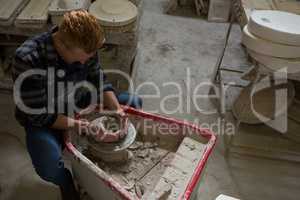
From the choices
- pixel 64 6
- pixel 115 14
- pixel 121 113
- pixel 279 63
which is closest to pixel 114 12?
pixel 115 14

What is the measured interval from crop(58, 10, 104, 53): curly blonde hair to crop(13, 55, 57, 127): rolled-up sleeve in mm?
211

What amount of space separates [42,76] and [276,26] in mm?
1192

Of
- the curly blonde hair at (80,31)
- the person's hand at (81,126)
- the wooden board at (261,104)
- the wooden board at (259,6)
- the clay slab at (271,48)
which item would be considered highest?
the curly blonde hair at (80,31)

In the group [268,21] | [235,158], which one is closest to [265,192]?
[235,158]

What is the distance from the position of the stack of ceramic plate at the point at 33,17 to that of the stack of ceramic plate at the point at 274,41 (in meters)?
1.20

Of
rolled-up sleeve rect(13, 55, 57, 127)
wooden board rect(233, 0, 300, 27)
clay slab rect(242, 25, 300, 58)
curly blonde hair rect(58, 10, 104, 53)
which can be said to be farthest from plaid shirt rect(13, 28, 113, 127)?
wooden board rect(233, 0, 300, 27)

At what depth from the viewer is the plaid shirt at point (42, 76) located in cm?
136

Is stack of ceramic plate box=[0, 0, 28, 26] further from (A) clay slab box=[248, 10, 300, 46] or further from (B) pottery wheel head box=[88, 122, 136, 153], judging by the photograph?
(A) clay slab box=[248, 10, 300, 46]

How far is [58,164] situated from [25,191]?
45 centimetres

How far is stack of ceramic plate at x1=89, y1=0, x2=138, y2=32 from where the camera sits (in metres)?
2.04

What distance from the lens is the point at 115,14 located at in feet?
6.81

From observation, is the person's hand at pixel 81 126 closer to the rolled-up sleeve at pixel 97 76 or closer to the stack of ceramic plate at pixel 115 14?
the rolled-up sleeve at pixel 97 76

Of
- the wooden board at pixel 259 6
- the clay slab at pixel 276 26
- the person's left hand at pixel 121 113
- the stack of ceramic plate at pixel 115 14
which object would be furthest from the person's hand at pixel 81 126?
the wooden board at pixel 259 6

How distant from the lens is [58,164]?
4.69 feet
